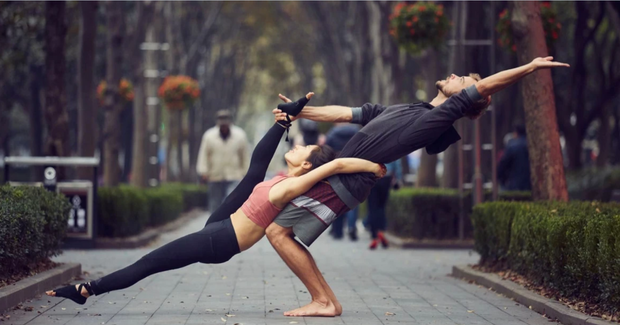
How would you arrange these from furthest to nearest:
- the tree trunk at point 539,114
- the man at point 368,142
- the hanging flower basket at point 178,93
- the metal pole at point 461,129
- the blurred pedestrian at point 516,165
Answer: the hanging flower basket at point 178,93, the blurred pedestrian at point 516,165, the metal pole at point 461,129, the tree trunk at point 539,114, the man at point 368,142

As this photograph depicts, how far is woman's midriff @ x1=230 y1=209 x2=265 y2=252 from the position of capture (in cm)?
803

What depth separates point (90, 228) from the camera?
16.0 metres

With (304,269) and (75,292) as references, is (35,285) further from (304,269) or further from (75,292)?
(304,269)

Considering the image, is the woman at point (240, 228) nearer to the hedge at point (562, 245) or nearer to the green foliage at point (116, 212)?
the hedge at point (562, 245)

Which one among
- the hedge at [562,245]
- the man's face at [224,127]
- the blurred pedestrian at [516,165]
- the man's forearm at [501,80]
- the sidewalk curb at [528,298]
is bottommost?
the sidewalk curb at [528,298]

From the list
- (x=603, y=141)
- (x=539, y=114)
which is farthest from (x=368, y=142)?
(x=603, y=141)

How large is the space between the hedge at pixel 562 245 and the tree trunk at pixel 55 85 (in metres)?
7.17

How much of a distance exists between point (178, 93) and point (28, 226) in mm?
20447

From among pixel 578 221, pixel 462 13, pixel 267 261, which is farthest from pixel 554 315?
pixel 462 13

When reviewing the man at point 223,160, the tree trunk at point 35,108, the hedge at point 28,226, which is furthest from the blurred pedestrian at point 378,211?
the tree trunk at point 35,108

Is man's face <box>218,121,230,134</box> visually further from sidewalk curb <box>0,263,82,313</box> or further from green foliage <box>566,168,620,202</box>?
sidewalk curb <box>0,263,82,313</box>

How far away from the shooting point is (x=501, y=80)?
25.0 feet

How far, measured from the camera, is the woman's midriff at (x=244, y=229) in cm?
803

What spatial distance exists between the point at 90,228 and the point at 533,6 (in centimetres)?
717
